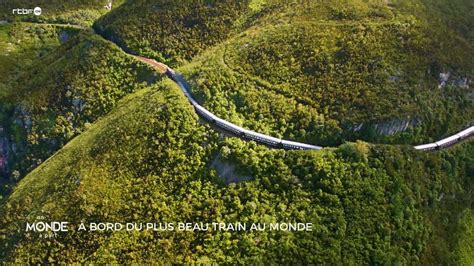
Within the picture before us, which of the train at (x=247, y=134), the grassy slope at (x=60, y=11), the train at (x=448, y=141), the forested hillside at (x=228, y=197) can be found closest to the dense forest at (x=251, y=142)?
the forested hillside at (x=228, y=197)

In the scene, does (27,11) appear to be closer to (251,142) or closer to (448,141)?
(251,142)

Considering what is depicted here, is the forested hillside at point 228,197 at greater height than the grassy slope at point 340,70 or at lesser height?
lesser

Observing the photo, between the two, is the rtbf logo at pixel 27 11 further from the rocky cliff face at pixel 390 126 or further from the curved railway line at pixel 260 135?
the rocky cliff face at pixel 390 126

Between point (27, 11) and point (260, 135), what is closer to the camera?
point (260, 135)

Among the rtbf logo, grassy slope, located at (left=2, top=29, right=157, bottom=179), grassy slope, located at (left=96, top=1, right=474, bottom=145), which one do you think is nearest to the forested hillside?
grassy slope, located at (left=96, top=1, right=474, bottom=145)

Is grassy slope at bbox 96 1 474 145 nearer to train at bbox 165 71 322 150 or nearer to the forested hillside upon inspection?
train at bbox 165 71 322 150

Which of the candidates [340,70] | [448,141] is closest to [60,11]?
[340,70]
